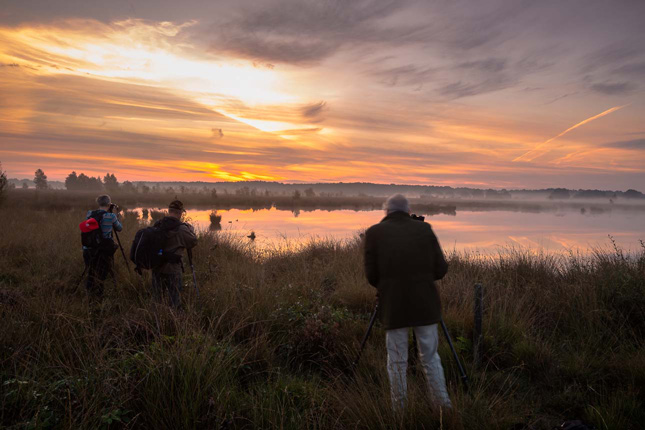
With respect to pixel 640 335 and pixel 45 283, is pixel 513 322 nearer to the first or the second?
pixel 640 335

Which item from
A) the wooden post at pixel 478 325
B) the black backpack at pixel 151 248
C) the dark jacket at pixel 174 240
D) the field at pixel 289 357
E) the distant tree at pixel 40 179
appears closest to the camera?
the field at pixel 289 357

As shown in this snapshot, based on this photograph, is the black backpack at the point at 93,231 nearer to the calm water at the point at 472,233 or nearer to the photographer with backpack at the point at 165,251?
the photographer with backpack at the point at 165,251

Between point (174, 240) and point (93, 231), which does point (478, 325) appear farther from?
point (93, 231)

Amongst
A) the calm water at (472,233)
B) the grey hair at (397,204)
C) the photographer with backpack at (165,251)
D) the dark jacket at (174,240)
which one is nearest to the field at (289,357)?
the photographer with backpack at (165,251)

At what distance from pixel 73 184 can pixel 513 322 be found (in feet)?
597

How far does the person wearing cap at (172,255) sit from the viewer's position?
5.93 m

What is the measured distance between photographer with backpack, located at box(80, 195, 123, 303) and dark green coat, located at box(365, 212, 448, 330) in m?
5.76

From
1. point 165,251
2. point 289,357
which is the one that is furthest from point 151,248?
point 289,357

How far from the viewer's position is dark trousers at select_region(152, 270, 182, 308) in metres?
6.00

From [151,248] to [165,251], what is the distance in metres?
0.23

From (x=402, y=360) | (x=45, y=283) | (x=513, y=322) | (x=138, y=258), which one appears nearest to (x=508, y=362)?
(x=513, y=322)

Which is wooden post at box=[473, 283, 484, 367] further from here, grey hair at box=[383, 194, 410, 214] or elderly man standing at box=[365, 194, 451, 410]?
grey hair at box=[383, 194, 410, 214]

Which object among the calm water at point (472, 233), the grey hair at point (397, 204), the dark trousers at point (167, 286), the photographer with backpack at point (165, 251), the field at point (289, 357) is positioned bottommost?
the calm water at point (472, 233)

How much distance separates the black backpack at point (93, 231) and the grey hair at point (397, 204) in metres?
6.14
